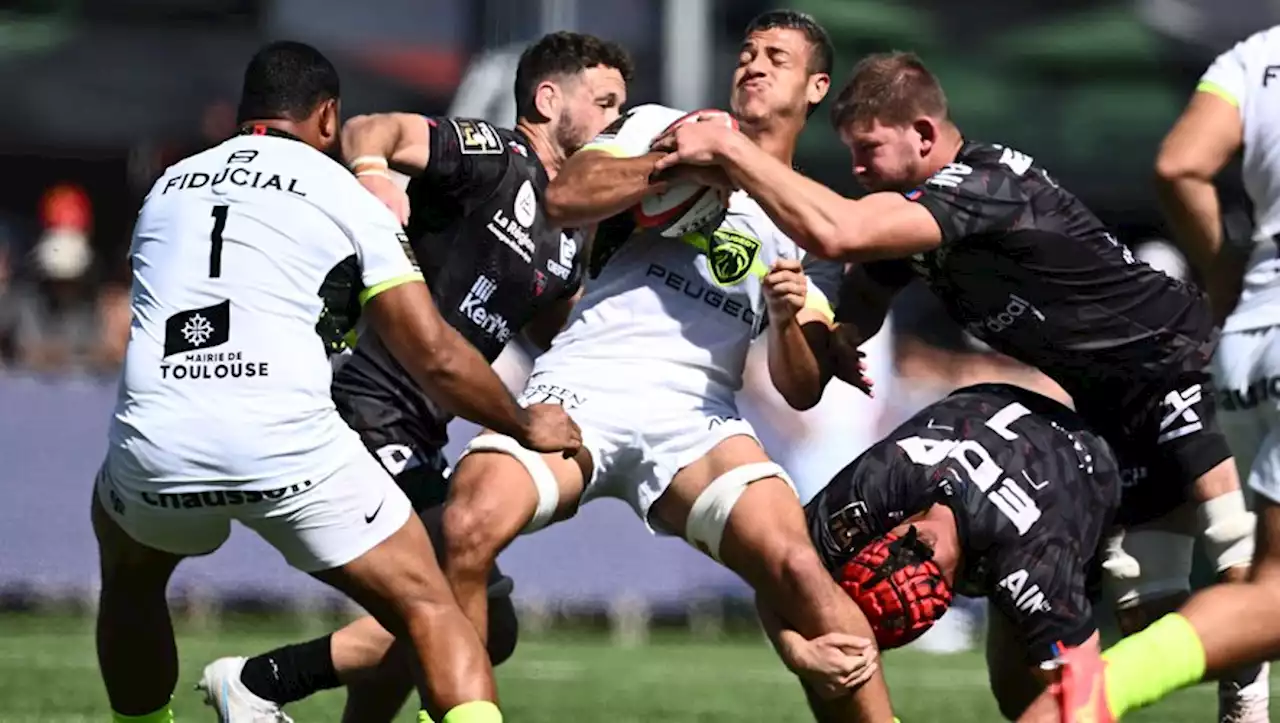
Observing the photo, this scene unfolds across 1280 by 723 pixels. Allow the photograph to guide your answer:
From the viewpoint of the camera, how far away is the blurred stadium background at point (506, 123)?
37.9 ft

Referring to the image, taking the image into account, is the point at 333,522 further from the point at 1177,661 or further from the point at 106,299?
the point at 106,299

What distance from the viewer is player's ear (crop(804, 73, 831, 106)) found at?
7.38m

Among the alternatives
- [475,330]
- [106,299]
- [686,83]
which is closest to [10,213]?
[106,299]

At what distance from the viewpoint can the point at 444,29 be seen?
1862 centimetres

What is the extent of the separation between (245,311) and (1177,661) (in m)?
2.65

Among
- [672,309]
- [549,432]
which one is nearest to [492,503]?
[549,432]

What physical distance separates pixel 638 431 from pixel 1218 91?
2092mm

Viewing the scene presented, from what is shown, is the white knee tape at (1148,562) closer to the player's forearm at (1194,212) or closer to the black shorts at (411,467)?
the player's forearm at (1194,212)

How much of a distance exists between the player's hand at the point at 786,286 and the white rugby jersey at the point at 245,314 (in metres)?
1.17

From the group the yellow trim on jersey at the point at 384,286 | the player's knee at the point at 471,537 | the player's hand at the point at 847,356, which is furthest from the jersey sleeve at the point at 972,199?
the player's knee at the point at 471,537

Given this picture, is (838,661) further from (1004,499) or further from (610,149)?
(610,149)

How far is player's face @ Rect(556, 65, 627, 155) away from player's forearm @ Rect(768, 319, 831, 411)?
1.02 m

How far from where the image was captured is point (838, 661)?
657 cm

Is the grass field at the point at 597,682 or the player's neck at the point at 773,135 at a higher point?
the player's neck at the point at 773,135
